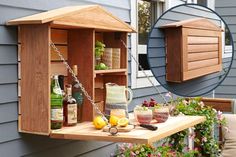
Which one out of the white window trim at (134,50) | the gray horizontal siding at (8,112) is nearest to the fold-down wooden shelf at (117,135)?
the gray horizontal siding at (8,112)

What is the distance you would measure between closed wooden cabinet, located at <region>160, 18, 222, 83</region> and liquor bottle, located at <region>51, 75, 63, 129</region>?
5.25 feet

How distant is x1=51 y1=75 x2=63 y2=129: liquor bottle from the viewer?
234 cm

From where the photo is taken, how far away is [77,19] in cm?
245

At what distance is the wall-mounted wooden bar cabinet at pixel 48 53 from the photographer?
2.30 meters

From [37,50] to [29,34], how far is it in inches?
3.8

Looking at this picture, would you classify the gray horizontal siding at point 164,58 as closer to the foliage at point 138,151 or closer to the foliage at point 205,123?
the foliage at point 205,123

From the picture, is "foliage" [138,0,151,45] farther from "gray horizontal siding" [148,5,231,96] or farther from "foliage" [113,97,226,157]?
"foliage" [113,97,226,157]

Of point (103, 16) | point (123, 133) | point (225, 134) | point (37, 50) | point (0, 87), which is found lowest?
point (225, 134)

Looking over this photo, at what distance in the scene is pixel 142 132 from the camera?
2297 mm

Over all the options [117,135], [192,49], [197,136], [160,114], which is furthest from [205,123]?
[117,135]

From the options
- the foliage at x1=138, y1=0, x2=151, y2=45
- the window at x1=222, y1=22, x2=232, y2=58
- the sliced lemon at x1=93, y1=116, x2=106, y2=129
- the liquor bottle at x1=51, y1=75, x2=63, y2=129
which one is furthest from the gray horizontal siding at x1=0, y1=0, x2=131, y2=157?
the window at x1=222, y1=22, x2=232, y2=58

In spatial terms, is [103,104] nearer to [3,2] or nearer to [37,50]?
[37,50]

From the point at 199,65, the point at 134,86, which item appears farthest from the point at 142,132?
the point at 199,65

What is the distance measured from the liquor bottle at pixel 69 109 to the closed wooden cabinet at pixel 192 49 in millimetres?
1501
